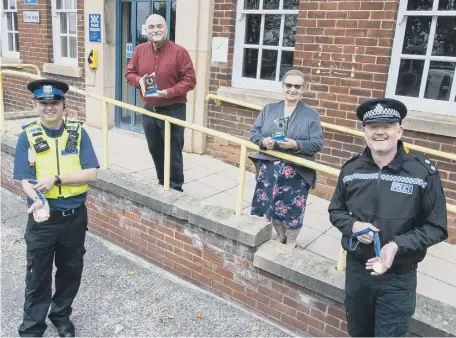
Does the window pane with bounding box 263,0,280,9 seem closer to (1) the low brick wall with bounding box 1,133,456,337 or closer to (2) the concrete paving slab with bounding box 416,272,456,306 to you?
(1) the low brick wall with bounding box 1,133,456,337

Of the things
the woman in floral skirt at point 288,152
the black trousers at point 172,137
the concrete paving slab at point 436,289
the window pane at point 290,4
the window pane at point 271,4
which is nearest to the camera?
the concrete paving slab at point 436,289

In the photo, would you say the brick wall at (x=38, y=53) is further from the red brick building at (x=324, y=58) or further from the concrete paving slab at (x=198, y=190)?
the concrete paving slab at (x=198, y=190)

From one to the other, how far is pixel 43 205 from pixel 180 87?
1.87 metres

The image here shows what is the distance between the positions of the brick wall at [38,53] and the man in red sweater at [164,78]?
3.63m

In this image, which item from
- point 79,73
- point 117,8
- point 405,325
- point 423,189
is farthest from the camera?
point 79,73

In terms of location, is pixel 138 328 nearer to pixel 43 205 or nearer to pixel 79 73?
pixel 43 205

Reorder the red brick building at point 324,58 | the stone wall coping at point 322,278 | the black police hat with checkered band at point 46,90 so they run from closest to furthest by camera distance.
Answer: the stone wall coping at point 322,278
the black police hat with checkered band at point 46,90
the red brick building at point 324,58

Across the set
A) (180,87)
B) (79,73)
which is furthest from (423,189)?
(79,73)

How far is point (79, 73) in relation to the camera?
7.27m

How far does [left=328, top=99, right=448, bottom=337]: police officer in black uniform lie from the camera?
6.63 ft

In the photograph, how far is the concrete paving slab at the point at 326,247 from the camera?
3479 mm

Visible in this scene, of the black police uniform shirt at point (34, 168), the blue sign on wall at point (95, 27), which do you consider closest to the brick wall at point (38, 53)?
the blue sign on wall at point (95, 27)

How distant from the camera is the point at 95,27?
22.2 ft

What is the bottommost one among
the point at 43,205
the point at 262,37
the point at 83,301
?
the point at 83,301
